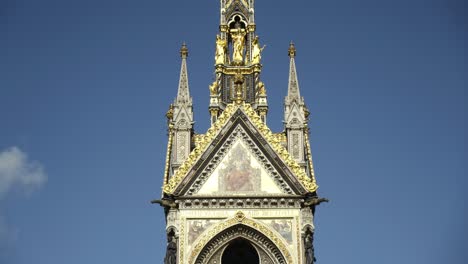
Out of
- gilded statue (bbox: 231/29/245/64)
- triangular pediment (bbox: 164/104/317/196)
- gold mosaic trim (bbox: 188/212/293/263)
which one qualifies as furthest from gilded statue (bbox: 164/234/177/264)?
gilded statue (bbox: 231/29/245/64)

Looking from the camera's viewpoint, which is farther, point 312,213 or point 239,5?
point 239,5

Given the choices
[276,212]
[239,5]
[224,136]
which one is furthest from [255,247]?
[239,5]

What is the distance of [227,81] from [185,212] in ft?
17.1

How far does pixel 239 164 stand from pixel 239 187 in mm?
696

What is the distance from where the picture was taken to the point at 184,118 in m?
31.6

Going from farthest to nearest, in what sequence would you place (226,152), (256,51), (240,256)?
(256,51) < (240,256) < (226,152)

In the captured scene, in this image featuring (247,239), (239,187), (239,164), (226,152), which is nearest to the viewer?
(247,239)

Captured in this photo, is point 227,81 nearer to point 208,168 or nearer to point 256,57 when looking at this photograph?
point 256,57

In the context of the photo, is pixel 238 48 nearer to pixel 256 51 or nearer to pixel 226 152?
pixel 256 51

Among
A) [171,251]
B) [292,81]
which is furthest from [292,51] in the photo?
[171,251]

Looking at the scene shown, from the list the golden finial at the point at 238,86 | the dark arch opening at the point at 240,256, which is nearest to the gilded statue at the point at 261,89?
the golden finial at the point at 238,86

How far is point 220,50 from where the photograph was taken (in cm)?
3372

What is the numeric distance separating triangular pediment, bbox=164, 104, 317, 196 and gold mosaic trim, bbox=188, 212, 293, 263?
2.55ft

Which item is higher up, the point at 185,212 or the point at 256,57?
the point at 256,57
